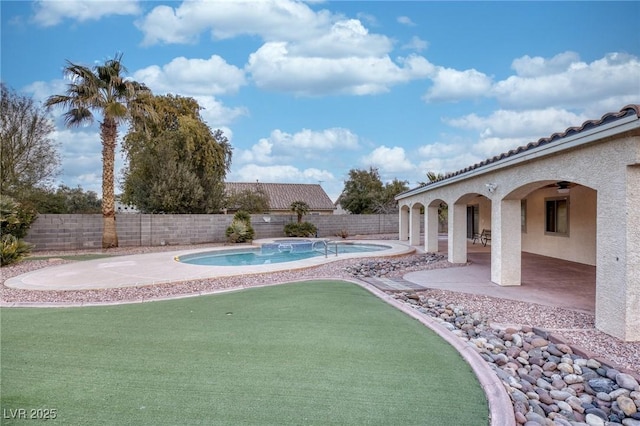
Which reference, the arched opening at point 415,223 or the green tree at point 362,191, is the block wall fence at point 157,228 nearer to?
the green tree at point 362,191

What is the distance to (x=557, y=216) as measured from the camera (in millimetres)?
14898

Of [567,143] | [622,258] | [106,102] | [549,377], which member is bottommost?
[549,377]

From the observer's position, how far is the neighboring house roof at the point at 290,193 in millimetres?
52031

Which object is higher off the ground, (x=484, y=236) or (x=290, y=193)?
(x=290, y=193)

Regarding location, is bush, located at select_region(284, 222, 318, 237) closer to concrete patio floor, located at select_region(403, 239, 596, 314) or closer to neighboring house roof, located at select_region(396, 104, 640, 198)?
concrete patio floor, located at select_region(403, 239, 596, 314)

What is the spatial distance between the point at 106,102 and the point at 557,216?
20312 millimetres

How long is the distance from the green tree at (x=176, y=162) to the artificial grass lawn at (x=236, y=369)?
60.8 ft

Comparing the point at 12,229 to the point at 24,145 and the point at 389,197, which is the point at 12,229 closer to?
the point at 24,145

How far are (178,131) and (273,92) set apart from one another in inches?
361

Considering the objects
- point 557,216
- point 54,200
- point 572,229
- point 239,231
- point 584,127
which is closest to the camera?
point 584,127

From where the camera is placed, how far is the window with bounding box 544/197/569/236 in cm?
1423

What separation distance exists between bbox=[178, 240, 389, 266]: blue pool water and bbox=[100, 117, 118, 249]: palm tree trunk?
481cm

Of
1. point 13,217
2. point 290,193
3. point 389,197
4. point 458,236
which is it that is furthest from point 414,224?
point 290,193

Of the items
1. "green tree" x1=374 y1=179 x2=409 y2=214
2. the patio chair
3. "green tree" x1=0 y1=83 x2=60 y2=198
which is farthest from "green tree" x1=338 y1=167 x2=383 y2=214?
"green tree" x1=0 y1=83 x2=60 y2=198
